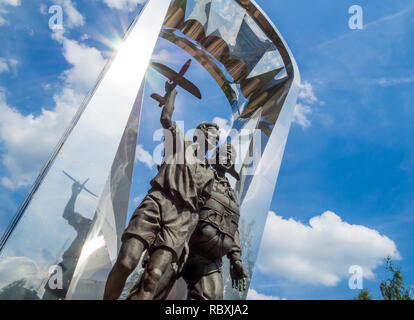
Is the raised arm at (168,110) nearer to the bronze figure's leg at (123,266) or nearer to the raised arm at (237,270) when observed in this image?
the bronze figure's leg at (123,266)

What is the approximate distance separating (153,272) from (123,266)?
27 cm

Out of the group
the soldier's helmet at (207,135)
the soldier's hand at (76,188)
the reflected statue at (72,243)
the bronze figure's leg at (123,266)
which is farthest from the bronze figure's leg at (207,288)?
the soldier's hand at (76,188)

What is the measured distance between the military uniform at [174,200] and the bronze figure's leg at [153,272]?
67mm

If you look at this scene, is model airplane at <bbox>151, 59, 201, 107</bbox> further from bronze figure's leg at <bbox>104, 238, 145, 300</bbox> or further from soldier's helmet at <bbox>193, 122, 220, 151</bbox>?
bronze figure's leg at <bbox>104, 238, 145, 300</bbox>

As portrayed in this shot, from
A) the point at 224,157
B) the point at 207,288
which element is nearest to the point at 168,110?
the point at 224,157

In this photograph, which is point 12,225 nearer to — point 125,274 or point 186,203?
point 125,274

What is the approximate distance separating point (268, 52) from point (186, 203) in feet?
18.5

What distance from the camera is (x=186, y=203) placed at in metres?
3.55

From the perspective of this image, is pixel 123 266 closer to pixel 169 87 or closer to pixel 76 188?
pixel 76 188

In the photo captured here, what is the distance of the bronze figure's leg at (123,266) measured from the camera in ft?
A: 9.84

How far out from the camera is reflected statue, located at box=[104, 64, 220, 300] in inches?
120

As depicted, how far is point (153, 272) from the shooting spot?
3.04m
